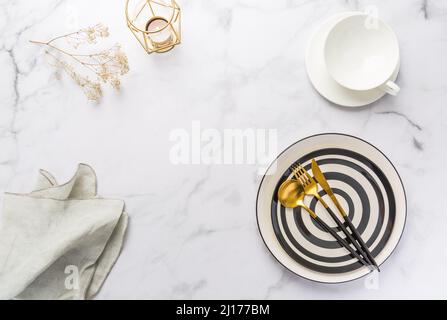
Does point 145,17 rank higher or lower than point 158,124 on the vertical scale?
higher

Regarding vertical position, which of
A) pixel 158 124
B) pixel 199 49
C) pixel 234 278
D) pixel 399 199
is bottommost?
pixel 234 278

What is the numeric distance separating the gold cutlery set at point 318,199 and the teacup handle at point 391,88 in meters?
0.20

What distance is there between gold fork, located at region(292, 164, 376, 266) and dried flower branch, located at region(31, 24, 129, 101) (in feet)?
1.35

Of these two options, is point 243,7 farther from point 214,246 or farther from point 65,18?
point 214,246

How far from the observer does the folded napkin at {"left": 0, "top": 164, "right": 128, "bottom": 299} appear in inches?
35.5

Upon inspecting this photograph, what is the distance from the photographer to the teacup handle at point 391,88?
855mm

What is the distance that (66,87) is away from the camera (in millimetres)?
953

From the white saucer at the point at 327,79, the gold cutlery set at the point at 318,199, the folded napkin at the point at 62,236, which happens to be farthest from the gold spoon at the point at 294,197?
the folded napkin at the point at 62,236

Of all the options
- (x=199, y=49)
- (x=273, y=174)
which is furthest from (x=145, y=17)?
(x=273, y=174)

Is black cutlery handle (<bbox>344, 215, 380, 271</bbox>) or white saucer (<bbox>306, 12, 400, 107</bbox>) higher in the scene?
white saucer (<bbox>306, 12, 400, 107</bbox>)

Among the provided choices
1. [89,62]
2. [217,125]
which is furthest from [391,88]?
[89,62]

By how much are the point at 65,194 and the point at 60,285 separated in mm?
187

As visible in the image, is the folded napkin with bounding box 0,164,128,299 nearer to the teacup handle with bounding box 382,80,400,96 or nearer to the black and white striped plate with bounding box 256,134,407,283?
the black and white striped plate with bounding box 256,134,407,283

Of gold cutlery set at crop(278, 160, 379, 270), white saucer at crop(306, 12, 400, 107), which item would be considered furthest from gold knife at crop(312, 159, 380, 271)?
white saucer at crop(306, 12, 400, 107)
